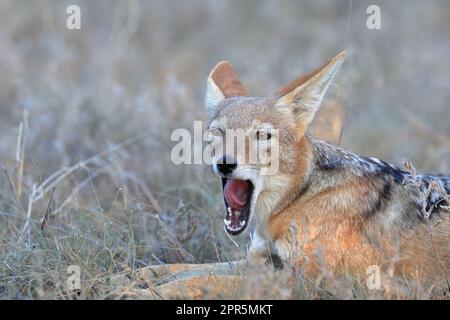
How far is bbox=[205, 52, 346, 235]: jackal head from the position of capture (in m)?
5.47

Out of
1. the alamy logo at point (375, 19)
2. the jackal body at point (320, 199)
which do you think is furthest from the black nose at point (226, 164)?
the alamy logo at point (375, 19)

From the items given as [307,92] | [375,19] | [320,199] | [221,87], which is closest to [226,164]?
[320,199]

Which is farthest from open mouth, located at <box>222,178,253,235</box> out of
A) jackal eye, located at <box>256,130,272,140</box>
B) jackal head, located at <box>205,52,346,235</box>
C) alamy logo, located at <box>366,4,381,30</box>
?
alamy logo, located at <box>366,4,381,30</box>

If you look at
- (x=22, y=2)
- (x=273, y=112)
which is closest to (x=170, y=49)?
(x=22, y=2)

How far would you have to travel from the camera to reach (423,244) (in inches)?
213

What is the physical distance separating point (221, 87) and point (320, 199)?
1327mm

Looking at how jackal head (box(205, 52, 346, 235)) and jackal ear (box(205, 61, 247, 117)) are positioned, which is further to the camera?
jackal ear (box(205, 61, 247, 117))

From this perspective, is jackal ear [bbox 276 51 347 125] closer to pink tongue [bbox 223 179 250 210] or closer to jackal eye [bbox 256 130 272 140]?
jackal eye [bbox 256 130 272 140]

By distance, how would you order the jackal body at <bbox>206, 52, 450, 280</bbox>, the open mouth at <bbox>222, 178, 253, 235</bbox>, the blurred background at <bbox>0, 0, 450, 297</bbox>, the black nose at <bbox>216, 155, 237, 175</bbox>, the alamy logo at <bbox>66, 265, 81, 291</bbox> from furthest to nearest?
the blurred background at <bbox>0, 0, 450, 297</bbox> < the open mouth at <bbox>222, 178, 253, 235</bbox> < the jackal body at <bbox>206, 52, 450, 280</bbox> < the black nose at <bbox>216, 155, 237, 175</bbox> < the alamy logo at <bbox>66, 265, 81, 291</bbox>

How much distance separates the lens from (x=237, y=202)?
562 centimetres

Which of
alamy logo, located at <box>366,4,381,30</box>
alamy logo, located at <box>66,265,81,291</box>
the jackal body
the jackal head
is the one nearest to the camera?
alamy logo, located at <box>66,265,81,291</box>

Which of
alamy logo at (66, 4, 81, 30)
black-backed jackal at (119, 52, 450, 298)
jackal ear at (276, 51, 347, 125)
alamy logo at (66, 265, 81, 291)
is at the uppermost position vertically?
alamy logo at (66, 4, 81, 30)

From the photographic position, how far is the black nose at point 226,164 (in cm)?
527
